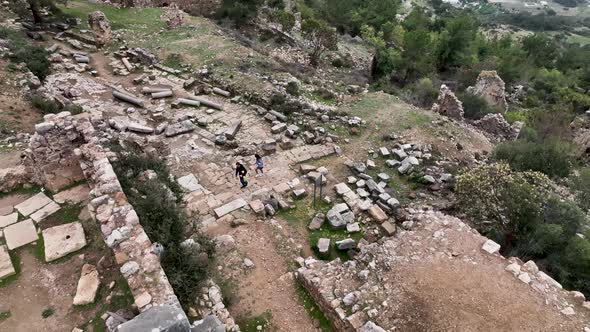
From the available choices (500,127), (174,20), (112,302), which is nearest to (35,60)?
(174,20)

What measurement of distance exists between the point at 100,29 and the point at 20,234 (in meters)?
18.4

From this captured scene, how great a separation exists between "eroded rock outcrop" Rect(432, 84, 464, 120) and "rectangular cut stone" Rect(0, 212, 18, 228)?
19.3 meters

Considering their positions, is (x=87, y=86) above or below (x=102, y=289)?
below

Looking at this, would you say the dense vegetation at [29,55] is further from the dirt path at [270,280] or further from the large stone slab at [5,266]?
the dirt path at [270,280]

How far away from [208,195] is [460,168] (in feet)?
33.5

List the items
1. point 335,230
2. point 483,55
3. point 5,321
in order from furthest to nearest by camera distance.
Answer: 1. point 483,55
2. point 335,230
3. point 5,321

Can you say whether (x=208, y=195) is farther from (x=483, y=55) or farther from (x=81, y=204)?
(x=483, y=55)

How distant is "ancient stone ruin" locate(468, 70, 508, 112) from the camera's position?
81.0ft

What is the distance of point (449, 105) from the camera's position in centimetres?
2156

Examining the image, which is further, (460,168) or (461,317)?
(460,168)

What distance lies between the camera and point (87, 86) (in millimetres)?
18359

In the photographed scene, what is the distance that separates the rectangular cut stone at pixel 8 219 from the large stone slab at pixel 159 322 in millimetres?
5184

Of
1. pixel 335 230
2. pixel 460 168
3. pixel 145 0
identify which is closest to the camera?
pixel 335 230

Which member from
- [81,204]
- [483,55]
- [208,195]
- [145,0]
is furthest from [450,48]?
[81,204]
